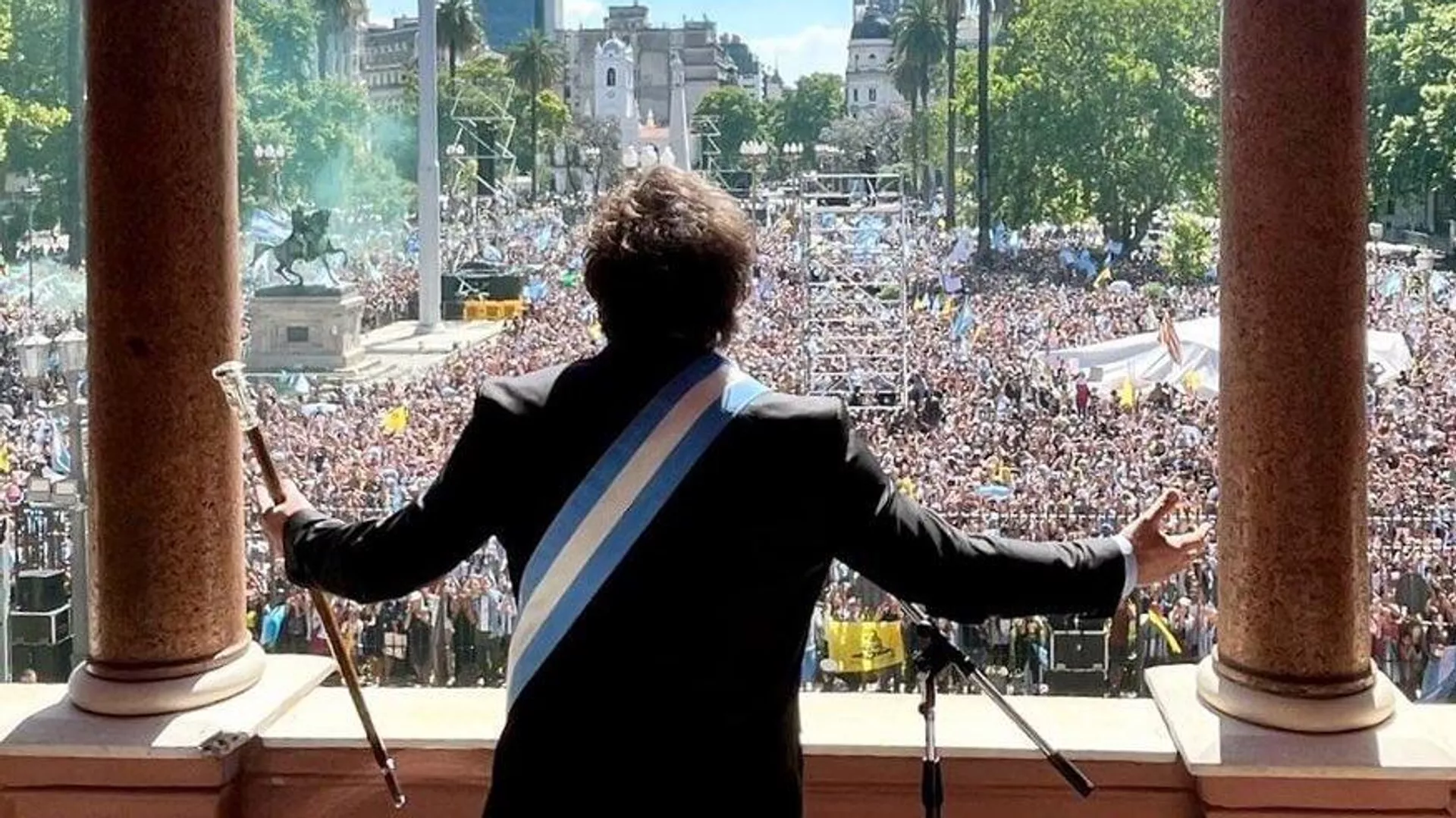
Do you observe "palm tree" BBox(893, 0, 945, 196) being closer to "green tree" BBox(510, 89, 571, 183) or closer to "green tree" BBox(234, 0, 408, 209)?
"green tree" BBox(510, 89, 571, 183)

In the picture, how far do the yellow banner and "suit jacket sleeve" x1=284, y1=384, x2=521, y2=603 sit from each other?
5.89 m

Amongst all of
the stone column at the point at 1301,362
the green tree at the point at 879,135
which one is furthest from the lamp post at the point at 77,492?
the green tree at the point at 879,135

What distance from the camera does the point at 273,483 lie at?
2273 mm

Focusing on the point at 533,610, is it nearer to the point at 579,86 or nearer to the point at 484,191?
the point at 484,191

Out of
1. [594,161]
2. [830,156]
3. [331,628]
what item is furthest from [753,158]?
[331,628]

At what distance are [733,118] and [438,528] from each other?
1197 inches

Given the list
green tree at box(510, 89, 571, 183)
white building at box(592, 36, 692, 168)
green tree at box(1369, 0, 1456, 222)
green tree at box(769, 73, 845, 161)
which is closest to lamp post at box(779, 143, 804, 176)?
green tree at box(769, 73, 845, 161)

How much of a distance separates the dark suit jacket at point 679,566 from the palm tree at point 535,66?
3999 cm

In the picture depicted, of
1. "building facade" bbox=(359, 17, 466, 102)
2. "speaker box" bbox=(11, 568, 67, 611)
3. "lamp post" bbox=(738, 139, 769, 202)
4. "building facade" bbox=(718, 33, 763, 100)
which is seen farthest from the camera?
"building facade" bbox=(359, 17, 466, 102)

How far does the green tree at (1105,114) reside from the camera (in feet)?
118

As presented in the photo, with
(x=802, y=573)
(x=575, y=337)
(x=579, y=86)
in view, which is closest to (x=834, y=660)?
(x=802, y=573)

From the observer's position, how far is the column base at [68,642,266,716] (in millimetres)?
3283

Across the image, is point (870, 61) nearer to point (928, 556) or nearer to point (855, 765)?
point (855, 765)

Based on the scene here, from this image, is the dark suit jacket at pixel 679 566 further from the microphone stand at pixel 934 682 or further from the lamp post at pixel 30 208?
the lamp post at pixel 30 208
